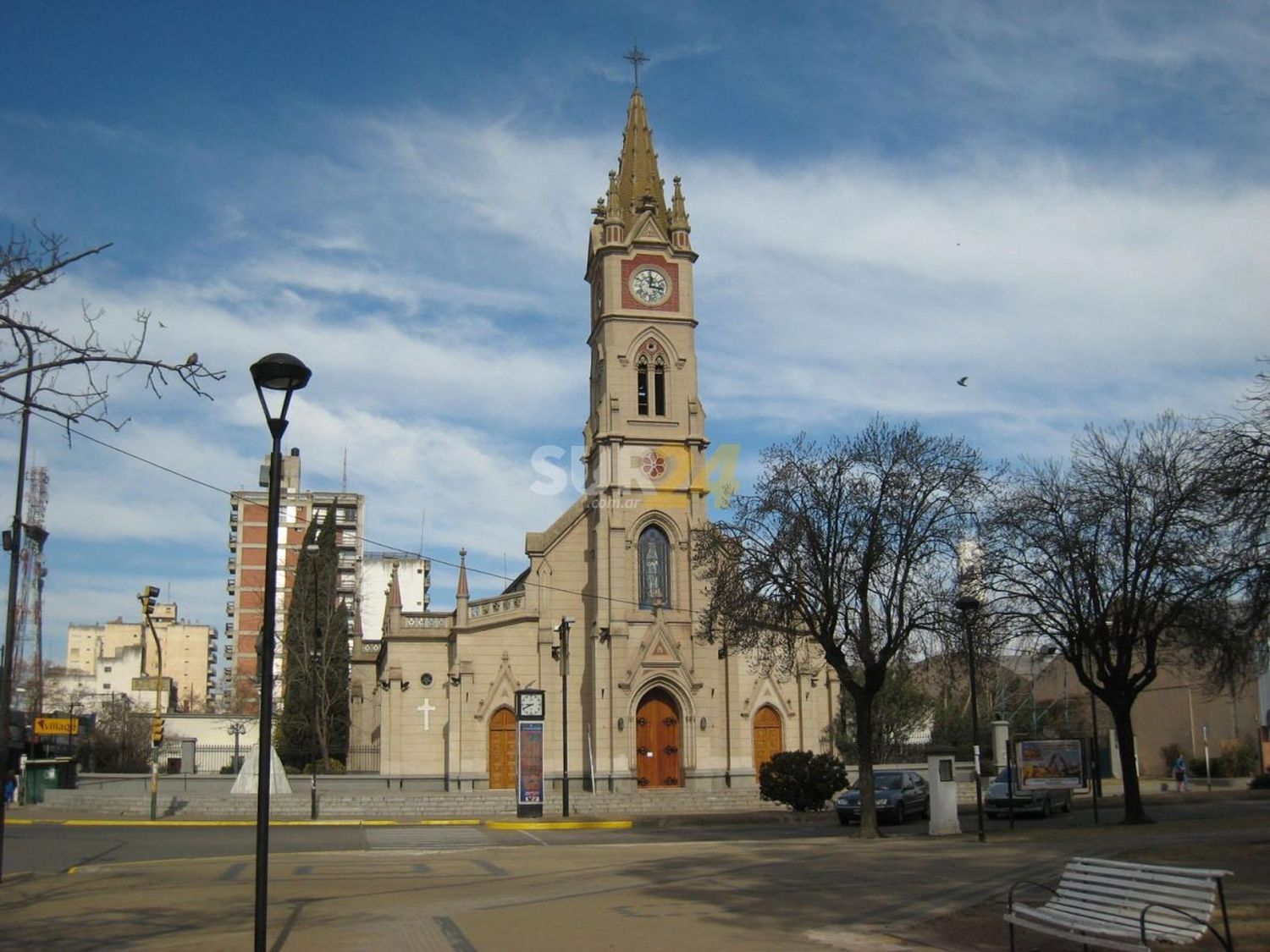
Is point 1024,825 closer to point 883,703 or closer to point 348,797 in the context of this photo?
point 348,797

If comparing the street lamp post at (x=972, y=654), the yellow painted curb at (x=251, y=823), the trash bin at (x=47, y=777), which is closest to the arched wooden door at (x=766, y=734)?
the yellow painted curb at (x=251, y=823)

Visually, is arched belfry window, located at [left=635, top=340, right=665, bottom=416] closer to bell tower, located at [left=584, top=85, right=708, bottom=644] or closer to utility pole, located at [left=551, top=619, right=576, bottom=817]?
bell tower, located at [left=584, top=85, right=708, bottom=644]

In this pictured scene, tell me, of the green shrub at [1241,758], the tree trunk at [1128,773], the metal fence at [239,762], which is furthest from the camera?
the green shrub at [1241,758]

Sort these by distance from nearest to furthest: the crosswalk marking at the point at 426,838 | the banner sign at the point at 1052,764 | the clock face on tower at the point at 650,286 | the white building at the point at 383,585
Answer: the crosswalk marking at the point at 426,838, the banner sign at the point at 1052,764, the clock face on tower at the point at 650,286, the white building at the point at 383,585

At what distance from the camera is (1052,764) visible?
32.0m

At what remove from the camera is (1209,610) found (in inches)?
1091

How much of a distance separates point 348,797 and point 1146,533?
23.1 metres

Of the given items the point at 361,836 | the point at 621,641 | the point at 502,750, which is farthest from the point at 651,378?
the point at 361,836

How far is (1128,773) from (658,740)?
2054cm

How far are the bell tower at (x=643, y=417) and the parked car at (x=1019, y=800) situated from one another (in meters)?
14.4

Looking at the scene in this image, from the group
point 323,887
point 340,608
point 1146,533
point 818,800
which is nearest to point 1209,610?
point 1146,533

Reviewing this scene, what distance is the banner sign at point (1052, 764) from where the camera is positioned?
31938 millimetres

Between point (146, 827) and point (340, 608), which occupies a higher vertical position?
point (340, 608)

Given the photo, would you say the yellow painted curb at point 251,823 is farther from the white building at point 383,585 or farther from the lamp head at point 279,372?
the white building at point 383,585
